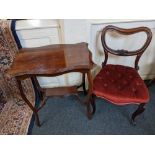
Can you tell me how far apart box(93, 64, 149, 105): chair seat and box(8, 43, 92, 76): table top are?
11.4 inches

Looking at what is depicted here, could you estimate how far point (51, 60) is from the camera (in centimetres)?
128

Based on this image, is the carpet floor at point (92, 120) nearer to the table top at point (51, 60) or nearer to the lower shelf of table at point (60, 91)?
the lower shelf of table at point (60, 91)

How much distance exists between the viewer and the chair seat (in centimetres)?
138

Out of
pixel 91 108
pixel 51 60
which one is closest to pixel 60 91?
A: pixel 91 108

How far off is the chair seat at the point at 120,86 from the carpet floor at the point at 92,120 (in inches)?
15.6

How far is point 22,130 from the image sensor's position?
5.48ft

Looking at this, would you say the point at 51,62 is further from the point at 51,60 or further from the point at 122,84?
the point at 122,84

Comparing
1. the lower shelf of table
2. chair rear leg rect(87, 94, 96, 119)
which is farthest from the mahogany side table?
the lower shelf of table

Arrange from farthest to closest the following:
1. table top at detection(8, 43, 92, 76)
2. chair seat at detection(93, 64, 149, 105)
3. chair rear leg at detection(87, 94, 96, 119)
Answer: chair rear leg at detection(87, 94, 96, 119), chair seat at detection(93, 64, 149, 105), table top at detection(8, 43, 92, 76)

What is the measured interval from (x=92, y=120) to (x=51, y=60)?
815 mm

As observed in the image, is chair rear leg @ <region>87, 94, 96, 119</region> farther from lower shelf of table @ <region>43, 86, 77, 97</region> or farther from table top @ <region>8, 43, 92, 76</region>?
table top @ <region>8, 43, 92, 76</region>

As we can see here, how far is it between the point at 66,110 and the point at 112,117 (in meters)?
0.50
